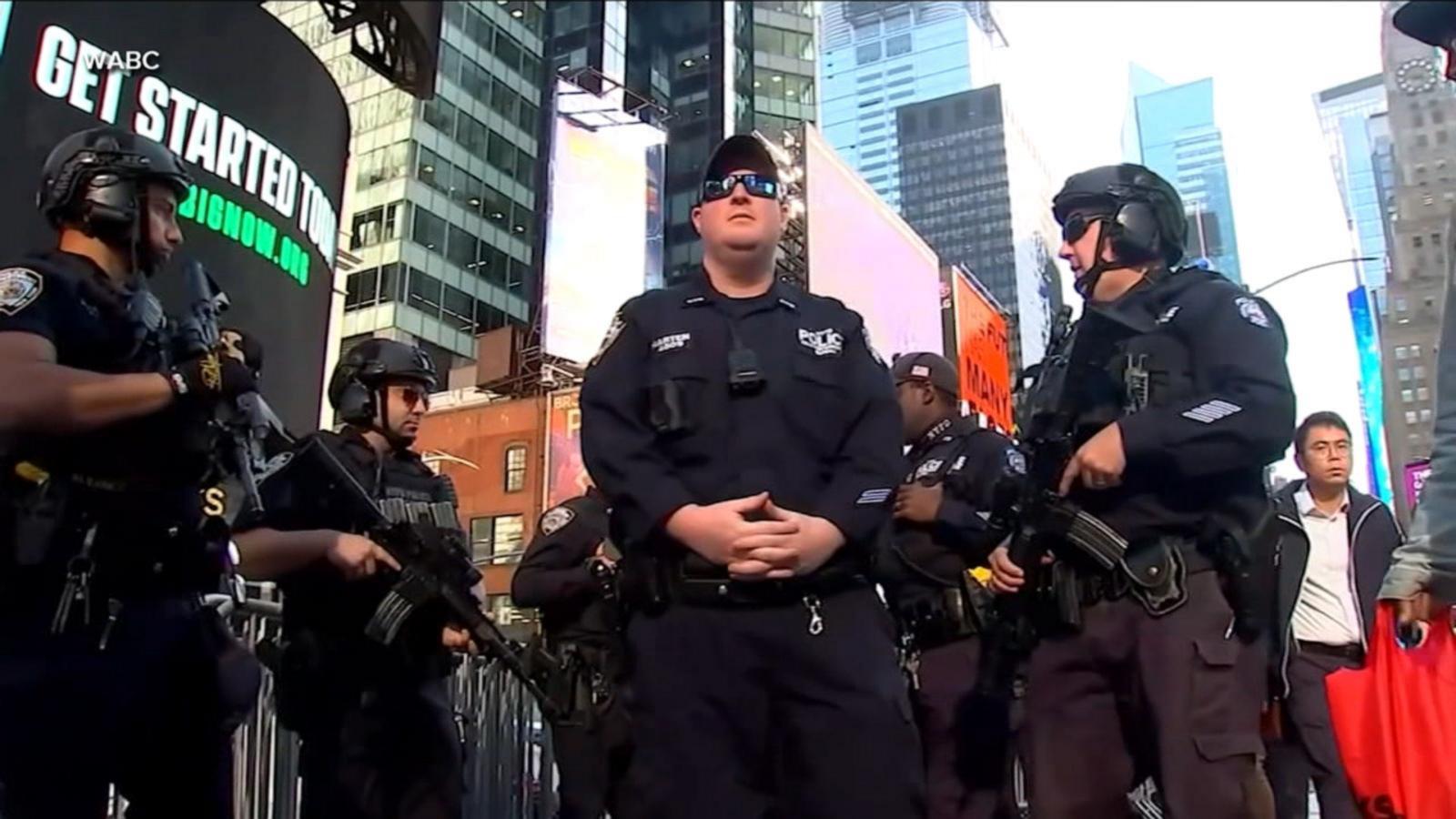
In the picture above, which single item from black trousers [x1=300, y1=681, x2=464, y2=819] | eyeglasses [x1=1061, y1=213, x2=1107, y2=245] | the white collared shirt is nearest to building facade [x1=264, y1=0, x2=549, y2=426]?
the white collared shirt

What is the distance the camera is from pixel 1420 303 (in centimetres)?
887

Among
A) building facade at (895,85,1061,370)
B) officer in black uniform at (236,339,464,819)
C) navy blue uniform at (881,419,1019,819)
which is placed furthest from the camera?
building facade at (895,85,1061,370)

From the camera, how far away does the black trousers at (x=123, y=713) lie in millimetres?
2424

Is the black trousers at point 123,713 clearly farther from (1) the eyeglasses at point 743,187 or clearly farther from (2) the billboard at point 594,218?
(2) the billboard at point 594,218

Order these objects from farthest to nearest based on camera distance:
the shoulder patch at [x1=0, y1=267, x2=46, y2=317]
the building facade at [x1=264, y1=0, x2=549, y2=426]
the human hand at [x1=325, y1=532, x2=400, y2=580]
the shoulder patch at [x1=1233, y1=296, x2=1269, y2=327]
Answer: the building facade at [x1=264, y1=0, x2=549, y2=426], the human hand at [x1=325, y1=532, x2=400, y2=580], the shoulder patch at [x1=1233, y1=296, x2=1269, y2=327], the shoulder patch at [x1=0, y1=267, x2=46, y2=317]

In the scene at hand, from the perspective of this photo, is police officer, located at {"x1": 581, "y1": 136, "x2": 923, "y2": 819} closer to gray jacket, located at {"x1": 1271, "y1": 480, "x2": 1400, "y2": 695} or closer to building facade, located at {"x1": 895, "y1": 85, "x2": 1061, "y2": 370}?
gray jacket, located at {"x1": 1271, "y1": 480, "x2": 1400, "y2": 695}

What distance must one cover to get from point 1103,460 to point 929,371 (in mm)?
2249

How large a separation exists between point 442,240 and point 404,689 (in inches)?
1586

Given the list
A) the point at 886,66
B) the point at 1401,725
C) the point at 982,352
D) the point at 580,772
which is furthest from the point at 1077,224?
the point at 982,352

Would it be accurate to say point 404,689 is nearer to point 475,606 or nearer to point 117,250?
point 475,606

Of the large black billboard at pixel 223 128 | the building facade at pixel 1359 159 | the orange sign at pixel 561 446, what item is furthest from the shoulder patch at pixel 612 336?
the orange sign at pixel 561 446

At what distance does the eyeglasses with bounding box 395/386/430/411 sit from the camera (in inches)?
178

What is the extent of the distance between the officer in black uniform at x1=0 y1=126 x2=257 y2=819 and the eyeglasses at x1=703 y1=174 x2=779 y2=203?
124 cm

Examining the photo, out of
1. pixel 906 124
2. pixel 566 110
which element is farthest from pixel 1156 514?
pixel 906 124
